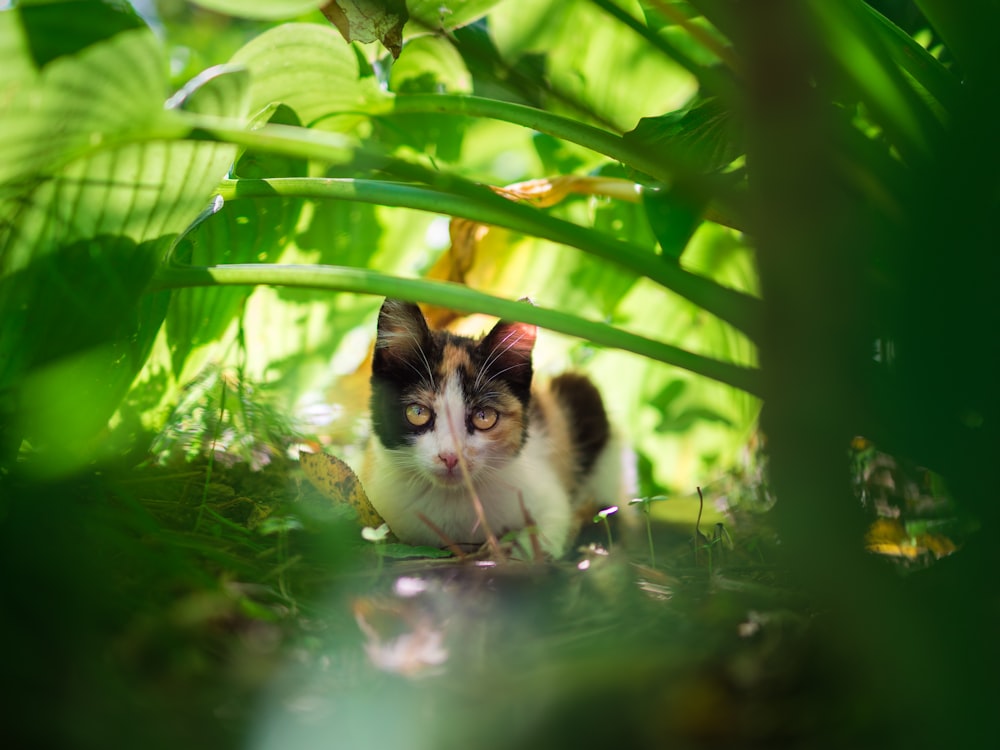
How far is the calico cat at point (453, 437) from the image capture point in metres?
1.24

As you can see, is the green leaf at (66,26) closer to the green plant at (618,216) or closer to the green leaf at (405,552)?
the green plant at (618,216)

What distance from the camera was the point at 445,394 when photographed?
1.29 metres

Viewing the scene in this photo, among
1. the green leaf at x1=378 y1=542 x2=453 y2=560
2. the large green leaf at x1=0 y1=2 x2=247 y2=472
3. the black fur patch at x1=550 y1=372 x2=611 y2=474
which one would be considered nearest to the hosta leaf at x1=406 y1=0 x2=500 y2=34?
the large green leaf at x1=0 y1=2 x2=247 y2=472

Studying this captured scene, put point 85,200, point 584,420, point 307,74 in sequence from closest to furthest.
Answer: point 85,200, point 307,74, point 584,420

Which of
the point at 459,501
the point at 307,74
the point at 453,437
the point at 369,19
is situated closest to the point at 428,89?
the point at 307,74

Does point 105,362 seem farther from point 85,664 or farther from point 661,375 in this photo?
point 661,375

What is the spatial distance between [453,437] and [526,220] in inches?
17.0

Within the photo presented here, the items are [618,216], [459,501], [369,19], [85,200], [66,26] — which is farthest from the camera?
[618,216]

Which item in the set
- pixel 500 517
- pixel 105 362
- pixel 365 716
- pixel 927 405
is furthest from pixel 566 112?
pixel 365 716

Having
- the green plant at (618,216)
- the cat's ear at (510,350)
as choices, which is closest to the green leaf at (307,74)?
the green plant at (618,216)

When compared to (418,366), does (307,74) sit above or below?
above

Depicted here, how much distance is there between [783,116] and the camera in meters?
0.38

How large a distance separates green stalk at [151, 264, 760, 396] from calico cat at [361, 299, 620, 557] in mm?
297

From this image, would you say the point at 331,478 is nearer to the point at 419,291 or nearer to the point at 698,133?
the point at 419,291
